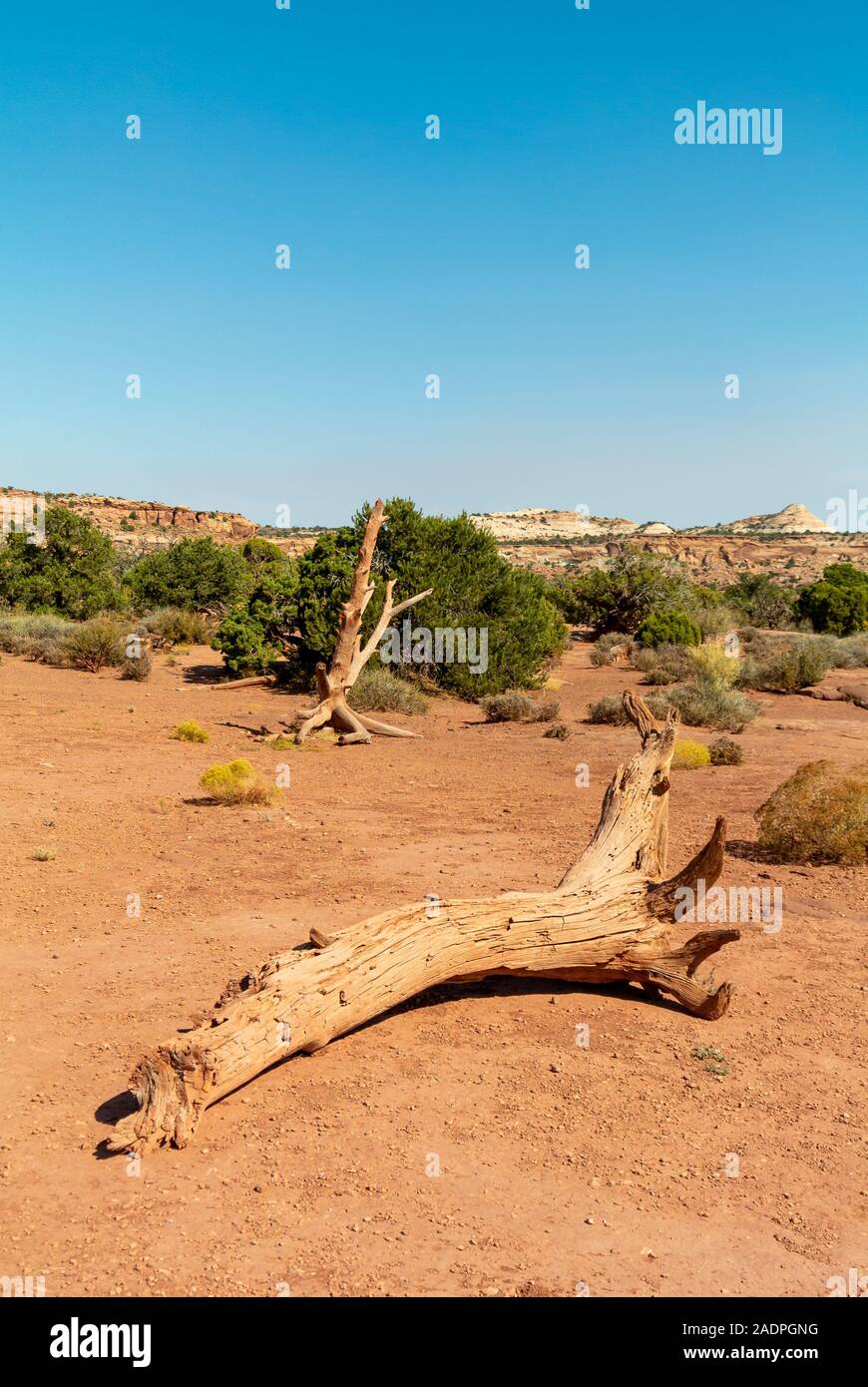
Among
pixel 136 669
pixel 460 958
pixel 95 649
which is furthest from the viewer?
pixel 95 649

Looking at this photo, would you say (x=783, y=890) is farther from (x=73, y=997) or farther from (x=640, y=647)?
(x=640, y=647)

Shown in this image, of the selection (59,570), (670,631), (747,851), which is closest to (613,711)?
(747,851)

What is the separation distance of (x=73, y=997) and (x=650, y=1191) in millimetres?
3350

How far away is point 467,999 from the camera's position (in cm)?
603

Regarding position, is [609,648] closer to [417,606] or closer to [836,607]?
[417,606]

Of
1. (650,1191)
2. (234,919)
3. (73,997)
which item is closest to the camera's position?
(650,1191)

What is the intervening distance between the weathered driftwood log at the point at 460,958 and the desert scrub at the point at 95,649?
57.2 feet

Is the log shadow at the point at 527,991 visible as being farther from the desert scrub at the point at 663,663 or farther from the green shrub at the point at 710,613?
the green shrub at the point at 710,613

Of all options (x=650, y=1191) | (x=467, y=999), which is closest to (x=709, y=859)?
(x=467, y=999)

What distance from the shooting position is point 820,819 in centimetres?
922

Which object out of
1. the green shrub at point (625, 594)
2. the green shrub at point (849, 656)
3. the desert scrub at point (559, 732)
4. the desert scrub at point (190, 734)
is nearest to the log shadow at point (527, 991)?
the desert scrub at point (190, 734)

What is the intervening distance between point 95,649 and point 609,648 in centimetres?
1461

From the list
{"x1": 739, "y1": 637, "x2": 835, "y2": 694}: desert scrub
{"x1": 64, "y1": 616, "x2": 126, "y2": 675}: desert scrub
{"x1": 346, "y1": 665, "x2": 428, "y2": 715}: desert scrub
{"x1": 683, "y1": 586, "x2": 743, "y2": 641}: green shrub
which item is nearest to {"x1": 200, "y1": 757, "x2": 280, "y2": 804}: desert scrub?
{"x1": 346, "y1": 665, "x2": 428, "y2": 715}: desert scrub

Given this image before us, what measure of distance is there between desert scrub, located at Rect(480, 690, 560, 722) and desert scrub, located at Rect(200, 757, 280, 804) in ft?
28.2
